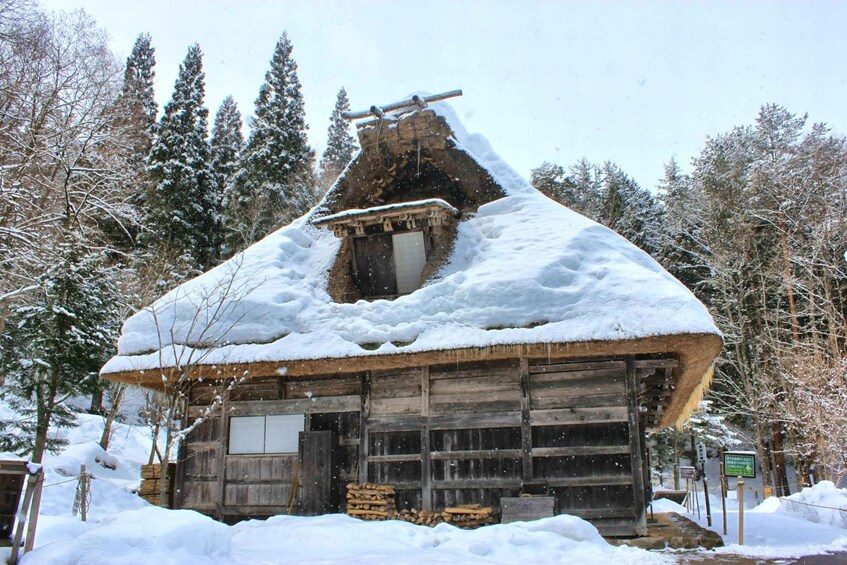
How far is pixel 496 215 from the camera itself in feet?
41.7

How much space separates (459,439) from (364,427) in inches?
65.4

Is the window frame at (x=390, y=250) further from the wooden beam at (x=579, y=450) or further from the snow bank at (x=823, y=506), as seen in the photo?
the snow bank at (x=823, y=506)

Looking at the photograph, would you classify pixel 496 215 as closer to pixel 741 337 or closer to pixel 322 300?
pixel 322 300

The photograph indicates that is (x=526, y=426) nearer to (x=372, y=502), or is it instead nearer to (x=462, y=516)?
(x=462, y=516)

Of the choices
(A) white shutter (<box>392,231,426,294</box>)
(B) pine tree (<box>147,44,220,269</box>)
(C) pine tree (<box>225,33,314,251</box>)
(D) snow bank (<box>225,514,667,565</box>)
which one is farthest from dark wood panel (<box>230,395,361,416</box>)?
(B) pine tree (<box>147,44,220,269</box>)

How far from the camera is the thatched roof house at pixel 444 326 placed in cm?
947

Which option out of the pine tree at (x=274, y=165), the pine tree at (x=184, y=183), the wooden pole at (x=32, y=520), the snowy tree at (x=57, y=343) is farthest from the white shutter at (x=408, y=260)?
the pine tree at (x=184, y=183)

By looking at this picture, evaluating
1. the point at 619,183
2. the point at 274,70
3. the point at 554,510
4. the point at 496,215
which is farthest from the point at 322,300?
the point at 619,183

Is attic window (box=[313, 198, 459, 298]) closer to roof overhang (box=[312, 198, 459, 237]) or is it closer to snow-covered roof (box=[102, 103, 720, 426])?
roof overhang (box=[312, 198, 459, 237])

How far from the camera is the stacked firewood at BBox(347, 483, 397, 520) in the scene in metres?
10.3

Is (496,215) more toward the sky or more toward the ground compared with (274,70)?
more toward the ground

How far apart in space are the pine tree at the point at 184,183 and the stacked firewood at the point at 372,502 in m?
20.2

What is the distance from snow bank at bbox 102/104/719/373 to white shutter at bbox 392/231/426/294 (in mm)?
884

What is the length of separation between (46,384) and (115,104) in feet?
25.4
